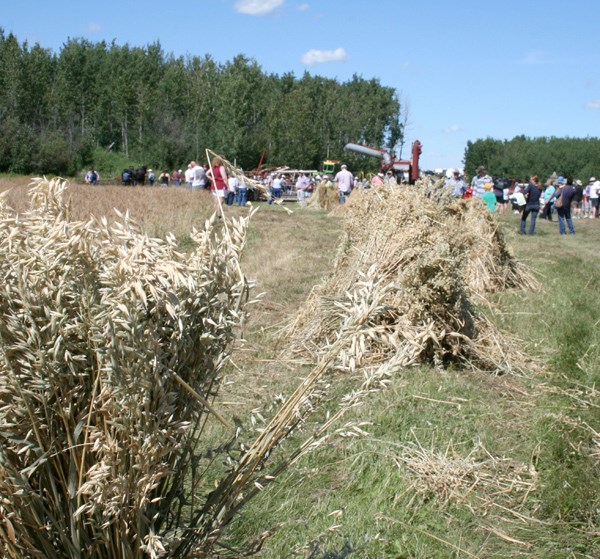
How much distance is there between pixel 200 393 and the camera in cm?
218

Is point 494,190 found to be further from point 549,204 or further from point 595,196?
point 595,196

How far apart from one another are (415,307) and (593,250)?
12.9 metres

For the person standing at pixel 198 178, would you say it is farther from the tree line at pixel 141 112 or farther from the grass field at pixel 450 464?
the tree line at pixel 141 112

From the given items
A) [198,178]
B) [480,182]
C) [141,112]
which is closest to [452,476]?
[480,182]

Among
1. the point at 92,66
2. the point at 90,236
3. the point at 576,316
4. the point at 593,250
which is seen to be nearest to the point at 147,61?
the point at 92,66

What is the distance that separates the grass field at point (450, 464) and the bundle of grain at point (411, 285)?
1.06 feet

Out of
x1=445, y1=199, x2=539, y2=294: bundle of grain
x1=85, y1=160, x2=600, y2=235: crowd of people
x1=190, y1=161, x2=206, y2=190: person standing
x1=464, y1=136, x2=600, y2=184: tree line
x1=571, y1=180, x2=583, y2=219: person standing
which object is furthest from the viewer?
x1=464, y1=136, x2=600, y2=184: tree line

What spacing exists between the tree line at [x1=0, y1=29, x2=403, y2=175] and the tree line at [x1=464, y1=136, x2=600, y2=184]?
1022 inches

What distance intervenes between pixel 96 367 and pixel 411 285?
5.22 meters

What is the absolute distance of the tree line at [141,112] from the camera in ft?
205

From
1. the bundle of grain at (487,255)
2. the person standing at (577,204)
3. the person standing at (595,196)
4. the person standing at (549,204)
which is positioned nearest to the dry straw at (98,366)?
the bundle of grain at (487,255)

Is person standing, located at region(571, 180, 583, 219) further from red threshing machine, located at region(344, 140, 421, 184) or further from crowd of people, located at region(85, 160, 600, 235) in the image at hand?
red threshing machine, located at region(344, 140, 421, 184)

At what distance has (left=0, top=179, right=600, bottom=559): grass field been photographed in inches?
152

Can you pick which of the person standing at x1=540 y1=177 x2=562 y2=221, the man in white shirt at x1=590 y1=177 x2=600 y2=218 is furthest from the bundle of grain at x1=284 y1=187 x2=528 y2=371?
the man in white shirt at x1=590 y1=177 x2=600 y2=218
